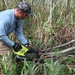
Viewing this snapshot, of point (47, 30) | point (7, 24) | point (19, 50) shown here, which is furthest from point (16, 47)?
point (47, 30)

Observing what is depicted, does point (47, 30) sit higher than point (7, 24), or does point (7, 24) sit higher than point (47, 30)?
point (7, 24)

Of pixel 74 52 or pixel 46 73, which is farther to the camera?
pixel 74 52

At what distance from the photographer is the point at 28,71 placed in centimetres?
450

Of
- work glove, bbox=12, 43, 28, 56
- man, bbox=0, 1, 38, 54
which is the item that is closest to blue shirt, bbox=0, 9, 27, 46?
man, bbox=0, 1, 38, 54

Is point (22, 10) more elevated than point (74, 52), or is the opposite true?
point (22, 10)

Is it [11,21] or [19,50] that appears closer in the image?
[11,21]

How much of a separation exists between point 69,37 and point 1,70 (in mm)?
1456

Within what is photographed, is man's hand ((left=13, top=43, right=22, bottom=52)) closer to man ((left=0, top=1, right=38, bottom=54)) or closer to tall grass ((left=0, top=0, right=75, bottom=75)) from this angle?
man ((left=0, top=1, right=38, bottom=54))

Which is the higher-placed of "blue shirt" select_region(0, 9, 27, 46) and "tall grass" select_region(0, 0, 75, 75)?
"blue shirt" select_region(0, 9, 27, 46)

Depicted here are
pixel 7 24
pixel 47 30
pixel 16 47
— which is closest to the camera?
pixel 7 24

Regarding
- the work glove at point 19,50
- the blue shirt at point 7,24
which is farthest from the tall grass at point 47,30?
the blue shirt at point 7,24

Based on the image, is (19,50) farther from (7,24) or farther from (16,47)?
(7,24)

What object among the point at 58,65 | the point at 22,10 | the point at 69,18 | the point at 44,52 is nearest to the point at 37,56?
the point at 44,52

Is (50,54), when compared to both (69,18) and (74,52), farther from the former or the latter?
(69,18)
